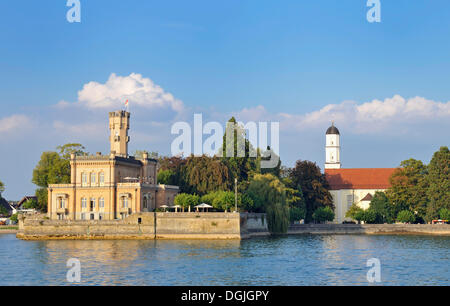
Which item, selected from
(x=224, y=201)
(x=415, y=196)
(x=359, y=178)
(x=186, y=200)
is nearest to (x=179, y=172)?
(x=186, y=200)

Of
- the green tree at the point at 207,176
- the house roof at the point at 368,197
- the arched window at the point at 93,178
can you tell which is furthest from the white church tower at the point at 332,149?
the arched window at the point at 93,178

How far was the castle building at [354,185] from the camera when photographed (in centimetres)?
12531

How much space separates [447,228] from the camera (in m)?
98.9

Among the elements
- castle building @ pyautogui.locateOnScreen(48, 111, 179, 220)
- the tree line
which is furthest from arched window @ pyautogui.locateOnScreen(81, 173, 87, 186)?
the tree line

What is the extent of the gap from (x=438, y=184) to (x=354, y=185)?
78.8 ft

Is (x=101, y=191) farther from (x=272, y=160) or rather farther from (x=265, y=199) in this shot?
(x=272, y=160)

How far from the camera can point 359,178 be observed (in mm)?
128000

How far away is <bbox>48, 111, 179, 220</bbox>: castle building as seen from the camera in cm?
8269

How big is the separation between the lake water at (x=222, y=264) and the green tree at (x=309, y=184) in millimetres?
39789

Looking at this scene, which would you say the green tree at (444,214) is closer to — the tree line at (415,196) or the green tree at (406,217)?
the tree line at (415,196)

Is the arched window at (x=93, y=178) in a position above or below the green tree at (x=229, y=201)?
above

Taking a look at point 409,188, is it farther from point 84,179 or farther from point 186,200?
point 84,179

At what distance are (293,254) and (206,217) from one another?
21.6m

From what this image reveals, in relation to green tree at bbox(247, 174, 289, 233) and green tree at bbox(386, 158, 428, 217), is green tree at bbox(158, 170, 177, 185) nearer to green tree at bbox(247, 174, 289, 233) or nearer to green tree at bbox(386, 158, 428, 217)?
green tree at bbox(247, 174, 289, 233)
